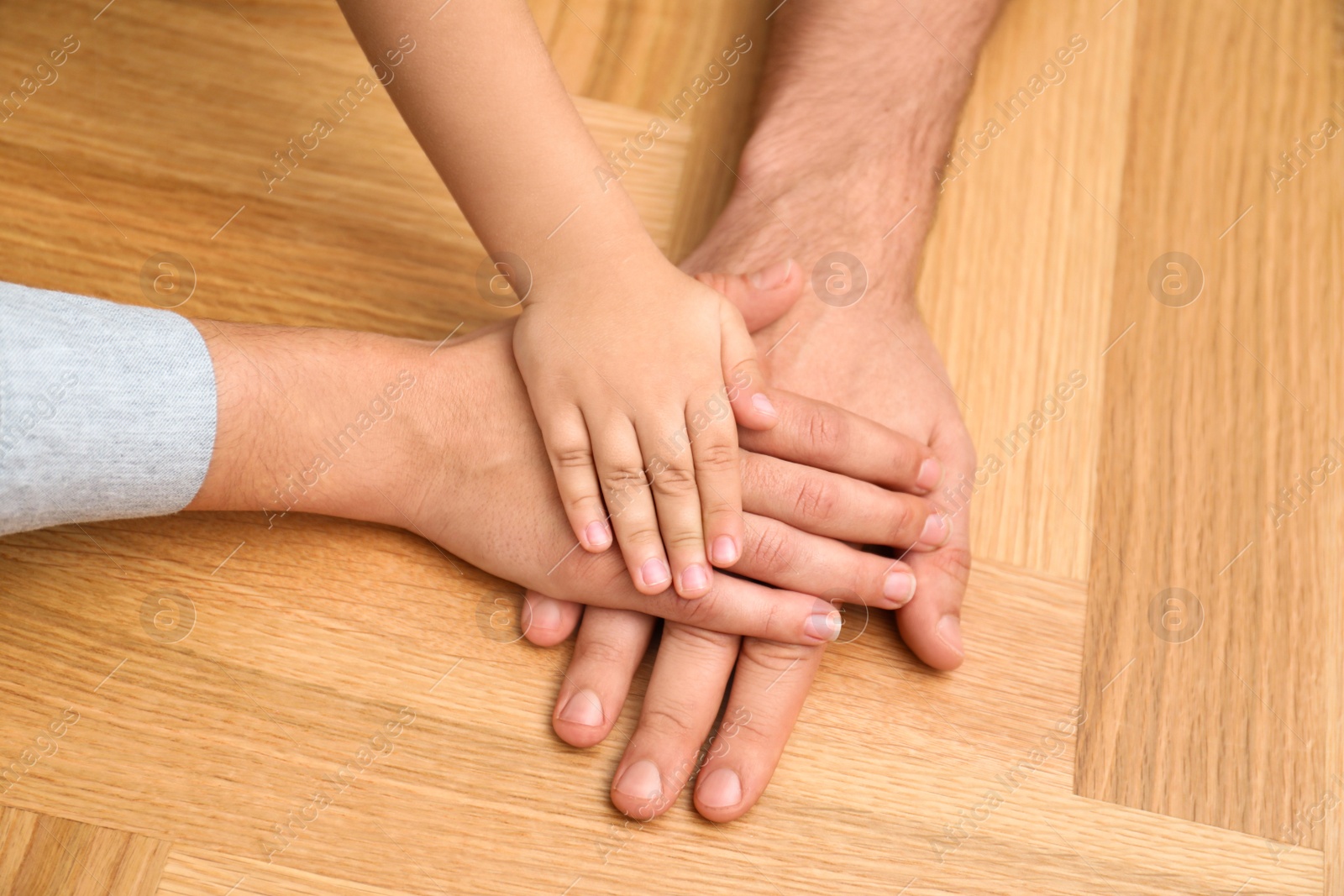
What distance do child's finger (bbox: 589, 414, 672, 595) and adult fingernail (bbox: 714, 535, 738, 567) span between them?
3cm

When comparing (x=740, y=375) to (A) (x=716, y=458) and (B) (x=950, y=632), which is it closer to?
(A) (x=716, y=458)

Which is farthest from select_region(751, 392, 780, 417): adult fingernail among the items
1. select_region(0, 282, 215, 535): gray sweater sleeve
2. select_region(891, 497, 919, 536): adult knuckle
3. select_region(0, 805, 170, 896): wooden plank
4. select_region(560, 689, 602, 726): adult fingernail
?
select_region(0, 805, 170, 896): wooden plank

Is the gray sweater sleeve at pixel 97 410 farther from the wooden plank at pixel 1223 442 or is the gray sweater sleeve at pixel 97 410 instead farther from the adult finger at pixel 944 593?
the wooden plank at pixel 1223 442

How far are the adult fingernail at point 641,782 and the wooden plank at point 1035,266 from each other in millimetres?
293

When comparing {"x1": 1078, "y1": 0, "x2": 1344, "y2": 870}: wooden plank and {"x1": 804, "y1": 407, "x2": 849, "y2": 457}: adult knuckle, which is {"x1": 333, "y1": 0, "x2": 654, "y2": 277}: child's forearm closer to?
{"x1": 804, "y1": 407, "x2": 849, "y2": 457}: adult knuckle

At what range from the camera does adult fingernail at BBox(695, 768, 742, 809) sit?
592 mm


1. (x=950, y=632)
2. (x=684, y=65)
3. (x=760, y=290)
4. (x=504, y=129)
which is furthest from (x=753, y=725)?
(x=684, y=65)

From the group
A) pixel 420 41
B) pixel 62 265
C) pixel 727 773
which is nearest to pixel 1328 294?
pixel 727 773

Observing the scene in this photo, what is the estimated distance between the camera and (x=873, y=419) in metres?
0.71

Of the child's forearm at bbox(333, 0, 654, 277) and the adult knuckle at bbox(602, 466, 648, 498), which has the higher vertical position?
the child's forearm at bbox(333, 0, 654, 277)

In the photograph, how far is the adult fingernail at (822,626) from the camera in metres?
0.63

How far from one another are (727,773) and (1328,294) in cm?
64

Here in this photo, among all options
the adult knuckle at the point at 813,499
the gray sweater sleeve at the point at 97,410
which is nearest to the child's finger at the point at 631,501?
the adult knuckle at the point at 813,499

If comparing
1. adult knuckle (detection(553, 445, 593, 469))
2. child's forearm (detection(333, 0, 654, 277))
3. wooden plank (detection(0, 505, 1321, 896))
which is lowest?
wooden plank (detection(0, 505, 1321, 896))
